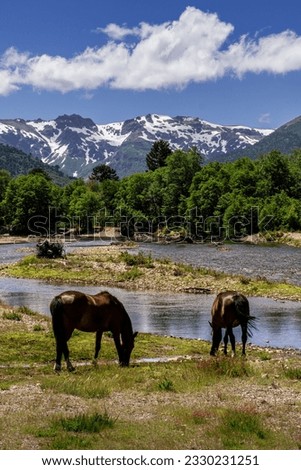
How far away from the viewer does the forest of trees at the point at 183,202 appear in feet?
424

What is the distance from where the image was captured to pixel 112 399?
16.1 m

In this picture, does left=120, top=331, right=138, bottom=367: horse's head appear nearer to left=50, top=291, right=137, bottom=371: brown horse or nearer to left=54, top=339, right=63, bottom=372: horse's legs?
left=50, top=291, right=137, bottom=371: brown horse

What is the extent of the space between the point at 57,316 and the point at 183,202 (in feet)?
438

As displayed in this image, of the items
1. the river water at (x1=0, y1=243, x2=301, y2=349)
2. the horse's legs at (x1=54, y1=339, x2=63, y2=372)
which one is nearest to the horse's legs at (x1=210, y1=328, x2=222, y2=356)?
the river water at (x1=0, y1=243, x2=301, y2=349)

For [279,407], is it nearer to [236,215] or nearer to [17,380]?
[17,380]

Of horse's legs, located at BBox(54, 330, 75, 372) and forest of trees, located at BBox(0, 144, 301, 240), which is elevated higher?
forest of trees, located at BBox(0, 144, 301, 240)

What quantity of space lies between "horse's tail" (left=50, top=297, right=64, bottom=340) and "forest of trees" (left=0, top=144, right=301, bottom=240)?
106 metres

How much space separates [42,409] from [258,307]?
A: 30.3 m

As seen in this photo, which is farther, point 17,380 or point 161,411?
point 17,380

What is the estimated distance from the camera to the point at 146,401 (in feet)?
52.3

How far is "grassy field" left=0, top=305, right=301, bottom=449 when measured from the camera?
11.9 metres

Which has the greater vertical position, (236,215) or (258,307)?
(236,215)

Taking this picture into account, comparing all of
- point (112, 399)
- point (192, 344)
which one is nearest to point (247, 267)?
point (192, 344)

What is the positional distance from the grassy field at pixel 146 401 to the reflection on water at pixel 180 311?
6.93m
